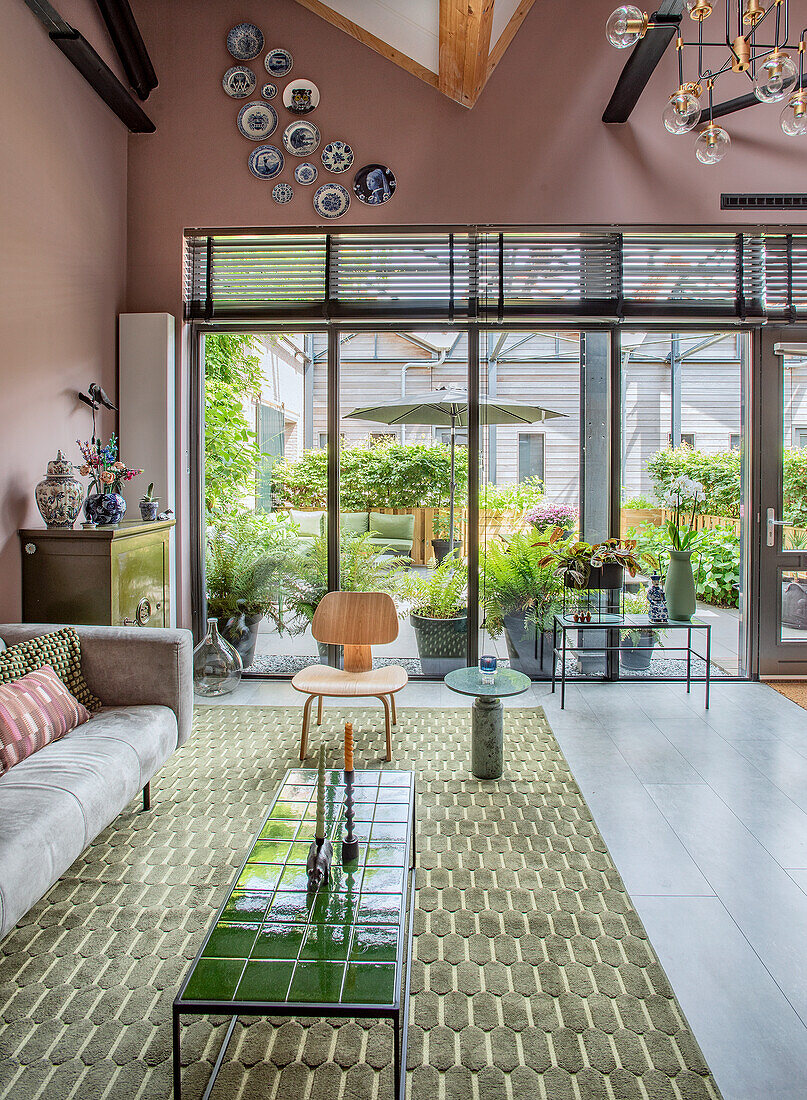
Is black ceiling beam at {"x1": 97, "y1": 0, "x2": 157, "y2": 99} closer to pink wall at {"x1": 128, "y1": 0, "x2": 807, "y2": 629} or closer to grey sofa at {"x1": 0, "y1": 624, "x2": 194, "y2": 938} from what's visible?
pink wall at {"x1": 128, "y1": 0, "x2": 807, "y2": 629}

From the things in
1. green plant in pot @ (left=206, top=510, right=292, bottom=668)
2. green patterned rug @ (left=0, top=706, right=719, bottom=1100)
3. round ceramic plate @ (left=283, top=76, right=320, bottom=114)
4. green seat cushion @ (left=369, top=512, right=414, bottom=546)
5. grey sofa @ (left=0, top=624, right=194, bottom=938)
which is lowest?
green patterned rug @ (left=0, top=706, right=719, bottom=1100)

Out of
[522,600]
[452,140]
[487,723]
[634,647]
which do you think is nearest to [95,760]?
[487,723]

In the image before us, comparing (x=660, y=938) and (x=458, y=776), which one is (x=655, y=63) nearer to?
(x=458, y=776)

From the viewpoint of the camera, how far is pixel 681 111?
248cm

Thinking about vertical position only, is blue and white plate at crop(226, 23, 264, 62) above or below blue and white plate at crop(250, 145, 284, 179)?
above

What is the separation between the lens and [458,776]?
125 inches

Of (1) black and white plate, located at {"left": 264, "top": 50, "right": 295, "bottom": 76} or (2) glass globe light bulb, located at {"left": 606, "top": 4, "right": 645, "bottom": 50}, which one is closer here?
(2) glass globe light bulb, located at {"left": 606, "top": 4, "right": 645, "bottom": 50}

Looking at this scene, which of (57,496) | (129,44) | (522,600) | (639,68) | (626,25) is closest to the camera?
(626,25)

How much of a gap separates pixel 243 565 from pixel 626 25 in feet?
11.5

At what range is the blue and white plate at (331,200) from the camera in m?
4.31

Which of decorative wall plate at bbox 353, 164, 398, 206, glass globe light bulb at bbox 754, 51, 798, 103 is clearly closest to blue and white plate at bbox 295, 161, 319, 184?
decorative wall plate at bbox 353, 164, 398, 206

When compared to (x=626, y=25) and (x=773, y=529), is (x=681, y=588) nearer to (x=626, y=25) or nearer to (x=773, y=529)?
(x=773, y=529)

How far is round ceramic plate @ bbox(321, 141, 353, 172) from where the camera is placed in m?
4.29

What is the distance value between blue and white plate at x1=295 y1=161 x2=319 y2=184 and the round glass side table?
3191 millimetres
